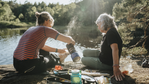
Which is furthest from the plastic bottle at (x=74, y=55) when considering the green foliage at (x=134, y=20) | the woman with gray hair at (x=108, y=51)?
the green foliage at (x=134, y=20)

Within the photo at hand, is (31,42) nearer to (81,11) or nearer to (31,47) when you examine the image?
(31,47)

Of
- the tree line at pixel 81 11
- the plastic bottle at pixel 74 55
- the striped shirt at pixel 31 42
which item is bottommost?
the plastic bottle at pixel 74 55

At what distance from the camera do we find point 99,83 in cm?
203

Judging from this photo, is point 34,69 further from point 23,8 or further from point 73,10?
point 23,8

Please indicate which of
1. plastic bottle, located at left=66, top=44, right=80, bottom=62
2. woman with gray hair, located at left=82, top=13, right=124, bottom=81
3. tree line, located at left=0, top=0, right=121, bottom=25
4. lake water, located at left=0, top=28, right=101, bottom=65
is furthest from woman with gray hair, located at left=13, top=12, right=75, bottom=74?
tree line, located at left=0, top=0, right=121, bottom=25

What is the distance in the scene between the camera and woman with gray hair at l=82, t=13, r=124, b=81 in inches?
82.9

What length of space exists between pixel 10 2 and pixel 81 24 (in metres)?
58.9

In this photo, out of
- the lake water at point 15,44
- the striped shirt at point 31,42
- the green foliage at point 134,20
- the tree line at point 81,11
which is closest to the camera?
the striped shirt at point 31,42

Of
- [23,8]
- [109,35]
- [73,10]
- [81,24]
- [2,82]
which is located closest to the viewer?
[2,82]

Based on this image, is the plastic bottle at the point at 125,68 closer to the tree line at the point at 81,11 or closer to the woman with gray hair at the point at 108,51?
the woman with gray hair at the point at 108,51

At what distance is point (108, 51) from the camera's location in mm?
2434

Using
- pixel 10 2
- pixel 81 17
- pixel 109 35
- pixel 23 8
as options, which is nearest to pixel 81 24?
pixel 81 17

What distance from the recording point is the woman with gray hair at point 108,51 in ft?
6.91

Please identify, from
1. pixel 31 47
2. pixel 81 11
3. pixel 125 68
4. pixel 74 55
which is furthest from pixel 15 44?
pixel 81 11
